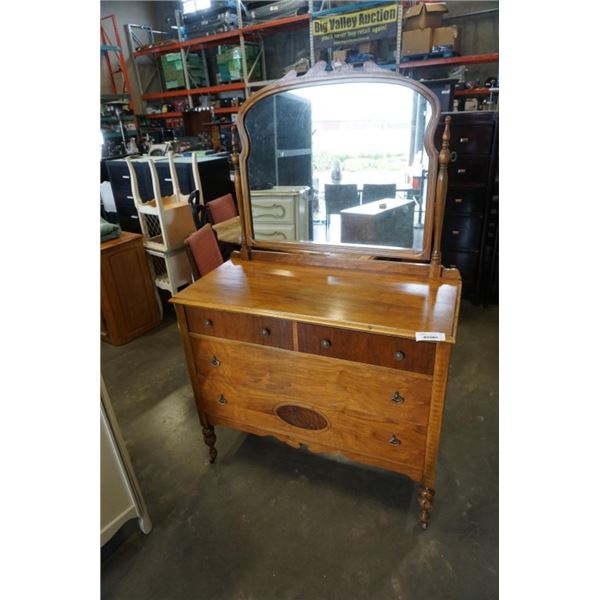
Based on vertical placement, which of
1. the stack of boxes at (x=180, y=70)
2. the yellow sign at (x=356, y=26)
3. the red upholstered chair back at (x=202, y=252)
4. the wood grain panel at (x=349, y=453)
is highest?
the stack of boxes at (x=180, y=70)

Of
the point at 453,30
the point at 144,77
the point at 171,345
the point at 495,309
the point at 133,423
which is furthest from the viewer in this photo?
the point at 144,77

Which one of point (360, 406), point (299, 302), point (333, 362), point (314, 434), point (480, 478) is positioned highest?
point (299, 302)

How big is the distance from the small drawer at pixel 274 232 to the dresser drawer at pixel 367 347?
0.57 metres

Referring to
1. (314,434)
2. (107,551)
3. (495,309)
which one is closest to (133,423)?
(107,551)

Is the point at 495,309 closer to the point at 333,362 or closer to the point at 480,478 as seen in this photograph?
the point at 480,478

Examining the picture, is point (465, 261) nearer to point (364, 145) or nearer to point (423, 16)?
point (364, 145)

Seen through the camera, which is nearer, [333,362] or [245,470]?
[333,362]

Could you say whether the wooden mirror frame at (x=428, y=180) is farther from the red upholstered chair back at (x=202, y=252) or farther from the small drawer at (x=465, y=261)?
the small drawer at (x=465, y=261)

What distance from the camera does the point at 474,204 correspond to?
282 cm

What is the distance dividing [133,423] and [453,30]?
4024 millimetres

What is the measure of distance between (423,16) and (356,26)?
1.92 ft

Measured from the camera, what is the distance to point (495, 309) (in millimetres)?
3047

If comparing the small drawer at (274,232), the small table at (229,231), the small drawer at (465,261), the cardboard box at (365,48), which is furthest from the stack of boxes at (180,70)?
the small drawer at (274,232)

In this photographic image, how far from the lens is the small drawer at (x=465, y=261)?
297cm
